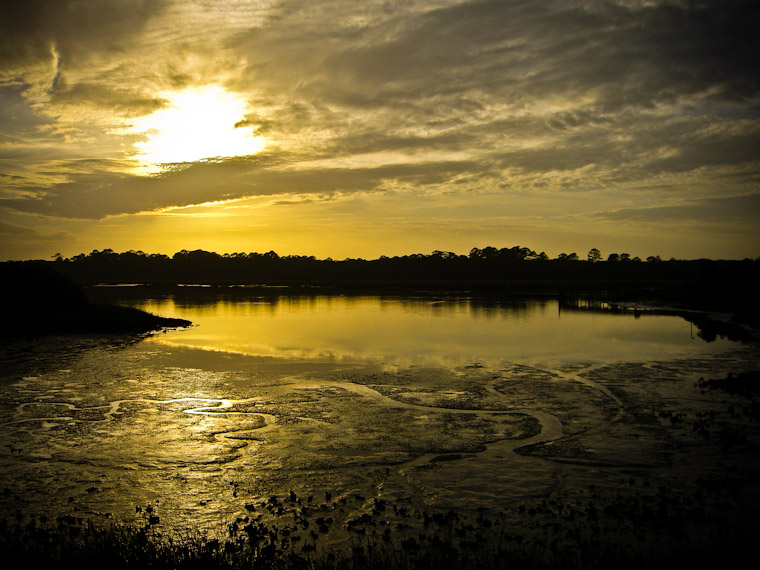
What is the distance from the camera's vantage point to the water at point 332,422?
35.9 feet

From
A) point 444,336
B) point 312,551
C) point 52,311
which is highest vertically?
point 52,311

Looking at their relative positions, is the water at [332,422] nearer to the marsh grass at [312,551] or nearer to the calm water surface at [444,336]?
the calm water surface at [444,336]

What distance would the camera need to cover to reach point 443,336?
36.6 meters

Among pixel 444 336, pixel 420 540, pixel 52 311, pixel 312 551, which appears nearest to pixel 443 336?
pixel 444 336

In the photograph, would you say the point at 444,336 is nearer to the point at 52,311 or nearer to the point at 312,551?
the point at 312,551

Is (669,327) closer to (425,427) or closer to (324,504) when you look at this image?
(425,427)

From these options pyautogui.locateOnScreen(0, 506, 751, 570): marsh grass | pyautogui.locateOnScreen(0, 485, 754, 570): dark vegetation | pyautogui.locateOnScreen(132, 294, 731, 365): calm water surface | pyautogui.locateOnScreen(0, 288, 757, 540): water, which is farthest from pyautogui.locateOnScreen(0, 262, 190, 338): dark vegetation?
pyautogui.locateOnScreen(0, 485, 754, 570): dark vegetation

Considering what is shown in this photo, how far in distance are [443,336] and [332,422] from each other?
21.4 m

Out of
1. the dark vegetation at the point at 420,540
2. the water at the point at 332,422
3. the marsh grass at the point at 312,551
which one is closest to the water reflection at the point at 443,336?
the water at the point at 332,422

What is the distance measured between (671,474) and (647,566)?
14.7 feet

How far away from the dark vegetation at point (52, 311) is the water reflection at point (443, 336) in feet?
16.2

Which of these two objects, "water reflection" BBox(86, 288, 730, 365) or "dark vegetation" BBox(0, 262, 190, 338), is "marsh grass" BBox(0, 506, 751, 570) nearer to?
"water reflection" BBox(86, 288, 730, 365)

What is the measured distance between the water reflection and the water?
401 millimetres

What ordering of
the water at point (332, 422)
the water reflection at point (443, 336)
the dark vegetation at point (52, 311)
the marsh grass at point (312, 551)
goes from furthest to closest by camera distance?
1. the dark vegetation at point (52, 311)
2. the water reflection at point (443, 336)
3. the water at point (332, 422)
4. the marsh grass at point (312, 551)
